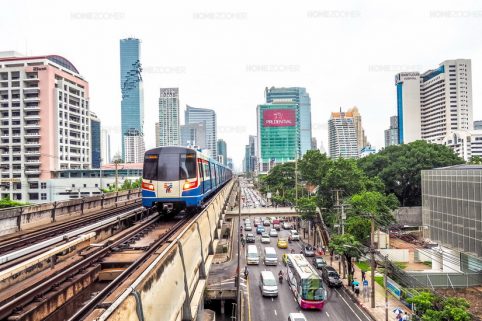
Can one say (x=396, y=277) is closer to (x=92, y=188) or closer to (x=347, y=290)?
(x=347, y=290)

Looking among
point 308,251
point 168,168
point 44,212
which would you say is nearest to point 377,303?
point 308,251

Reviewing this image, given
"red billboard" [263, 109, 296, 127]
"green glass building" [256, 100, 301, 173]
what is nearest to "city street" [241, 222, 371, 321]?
"green glass building" [256, 100, 301, 173]

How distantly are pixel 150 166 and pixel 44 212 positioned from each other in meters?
5.48

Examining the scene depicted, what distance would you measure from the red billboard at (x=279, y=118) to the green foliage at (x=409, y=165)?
10241 cm

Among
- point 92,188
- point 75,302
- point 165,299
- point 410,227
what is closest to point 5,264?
point 75,302

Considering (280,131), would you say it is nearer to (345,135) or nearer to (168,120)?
(345,135)

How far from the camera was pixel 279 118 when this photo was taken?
532ft

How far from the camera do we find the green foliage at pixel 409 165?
54.2 m

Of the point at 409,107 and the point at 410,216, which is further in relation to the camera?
the point at 409,107

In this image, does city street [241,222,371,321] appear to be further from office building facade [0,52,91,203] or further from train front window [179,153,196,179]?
office building facade [0,52,91,203]

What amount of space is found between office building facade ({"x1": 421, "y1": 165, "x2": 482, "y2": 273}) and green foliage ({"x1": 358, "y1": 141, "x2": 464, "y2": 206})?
25.2 metres

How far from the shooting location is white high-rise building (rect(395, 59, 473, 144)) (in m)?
108

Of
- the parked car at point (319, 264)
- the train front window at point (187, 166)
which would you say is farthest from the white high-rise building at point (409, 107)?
the train front window at point (187, 166)

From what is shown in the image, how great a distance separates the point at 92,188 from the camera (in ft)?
197
